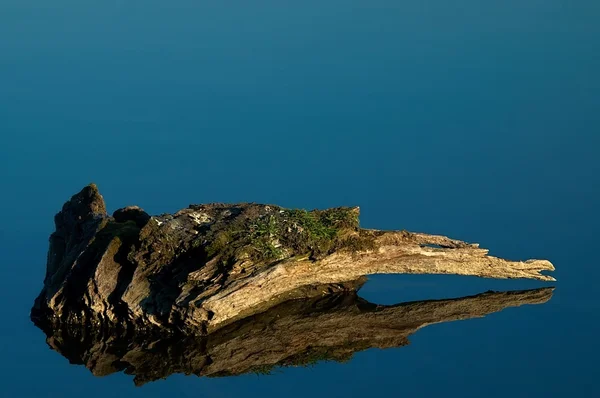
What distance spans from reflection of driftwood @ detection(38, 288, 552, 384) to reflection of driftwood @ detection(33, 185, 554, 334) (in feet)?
0.87

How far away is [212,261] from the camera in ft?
71.6

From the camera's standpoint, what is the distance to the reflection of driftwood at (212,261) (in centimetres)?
2169

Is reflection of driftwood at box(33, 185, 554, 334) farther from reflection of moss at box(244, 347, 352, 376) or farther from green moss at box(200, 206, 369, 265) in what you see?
reflection of moss at box(244, 347, 352, 376)

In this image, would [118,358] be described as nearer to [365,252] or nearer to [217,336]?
[217,336]

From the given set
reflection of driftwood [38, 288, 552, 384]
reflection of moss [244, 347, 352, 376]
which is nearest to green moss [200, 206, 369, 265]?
reflection of driftwood [38, 288, 552, 384]

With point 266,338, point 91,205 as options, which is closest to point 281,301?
point 266,338

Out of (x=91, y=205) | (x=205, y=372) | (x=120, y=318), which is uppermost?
(x=91, y=205)

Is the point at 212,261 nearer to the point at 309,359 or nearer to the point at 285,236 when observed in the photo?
the point at 285,236

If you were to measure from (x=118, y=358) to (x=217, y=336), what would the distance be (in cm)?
177

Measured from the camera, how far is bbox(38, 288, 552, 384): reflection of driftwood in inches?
829

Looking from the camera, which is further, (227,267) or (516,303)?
(516,303)

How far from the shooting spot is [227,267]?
859 inches


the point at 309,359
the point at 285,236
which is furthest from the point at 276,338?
the point at 285,236

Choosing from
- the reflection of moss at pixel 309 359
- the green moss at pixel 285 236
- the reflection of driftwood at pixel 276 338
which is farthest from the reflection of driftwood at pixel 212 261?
the reflection of moss at pixel 309 359
